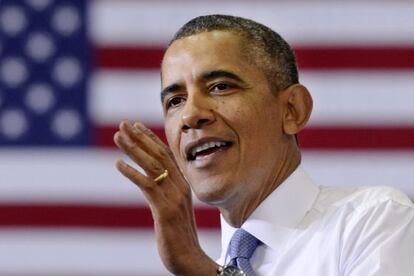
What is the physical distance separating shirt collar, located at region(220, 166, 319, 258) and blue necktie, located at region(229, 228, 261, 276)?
0.01 m

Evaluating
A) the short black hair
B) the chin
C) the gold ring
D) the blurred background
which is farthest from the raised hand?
the blurred background

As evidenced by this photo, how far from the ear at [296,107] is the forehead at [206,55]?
11cm

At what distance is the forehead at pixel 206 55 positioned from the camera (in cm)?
155

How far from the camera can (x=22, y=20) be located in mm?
2744

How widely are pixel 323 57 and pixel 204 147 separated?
1279mm

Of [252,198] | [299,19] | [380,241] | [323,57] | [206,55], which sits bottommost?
[380,241]

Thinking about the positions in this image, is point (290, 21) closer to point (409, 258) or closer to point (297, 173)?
point (297, 173)

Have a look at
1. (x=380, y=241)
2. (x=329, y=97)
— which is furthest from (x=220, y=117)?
(x=329, y=97)

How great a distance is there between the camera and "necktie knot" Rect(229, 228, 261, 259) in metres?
1.53

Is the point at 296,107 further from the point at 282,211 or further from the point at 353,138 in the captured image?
the point at 353,138

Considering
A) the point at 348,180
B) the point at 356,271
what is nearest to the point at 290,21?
the point at 348,180

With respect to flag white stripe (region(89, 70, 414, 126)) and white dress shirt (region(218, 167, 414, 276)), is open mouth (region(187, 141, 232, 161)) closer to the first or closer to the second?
white dress shirt (region(218, 167, 414, 276))

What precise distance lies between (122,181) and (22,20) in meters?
0.50

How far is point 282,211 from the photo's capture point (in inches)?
61.8
